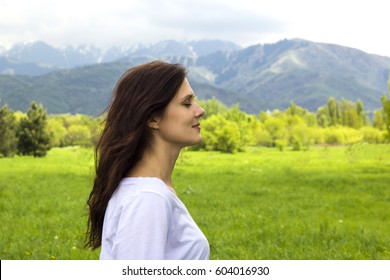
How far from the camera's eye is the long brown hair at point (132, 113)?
2.13 metres

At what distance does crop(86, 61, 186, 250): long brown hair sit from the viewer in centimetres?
213

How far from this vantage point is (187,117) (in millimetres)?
2158

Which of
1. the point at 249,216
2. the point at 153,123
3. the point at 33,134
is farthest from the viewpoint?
the point at 33,134

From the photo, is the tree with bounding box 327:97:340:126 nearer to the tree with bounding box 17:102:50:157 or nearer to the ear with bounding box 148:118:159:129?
the tree with bounding box 17:102:50:157

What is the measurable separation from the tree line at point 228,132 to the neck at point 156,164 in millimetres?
33822

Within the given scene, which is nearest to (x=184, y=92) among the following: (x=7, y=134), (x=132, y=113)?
(x=132, y=113)

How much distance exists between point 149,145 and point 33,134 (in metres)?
40.5

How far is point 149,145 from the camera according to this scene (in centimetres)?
218

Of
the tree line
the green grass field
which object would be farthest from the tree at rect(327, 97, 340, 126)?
the green grass field

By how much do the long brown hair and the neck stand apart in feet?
0.12

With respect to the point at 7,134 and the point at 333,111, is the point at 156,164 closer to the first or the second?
the point at 7,134

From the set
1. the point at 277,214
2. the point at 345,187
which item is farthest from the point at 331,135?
the point at 277,214

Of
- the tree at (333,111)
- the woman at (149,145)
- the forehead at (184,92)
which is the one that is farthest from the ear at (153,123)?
the tree at (333,111)

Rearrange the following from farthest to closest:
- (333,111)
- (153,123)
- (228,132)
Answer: (333,111), (228,132), (153,123)
